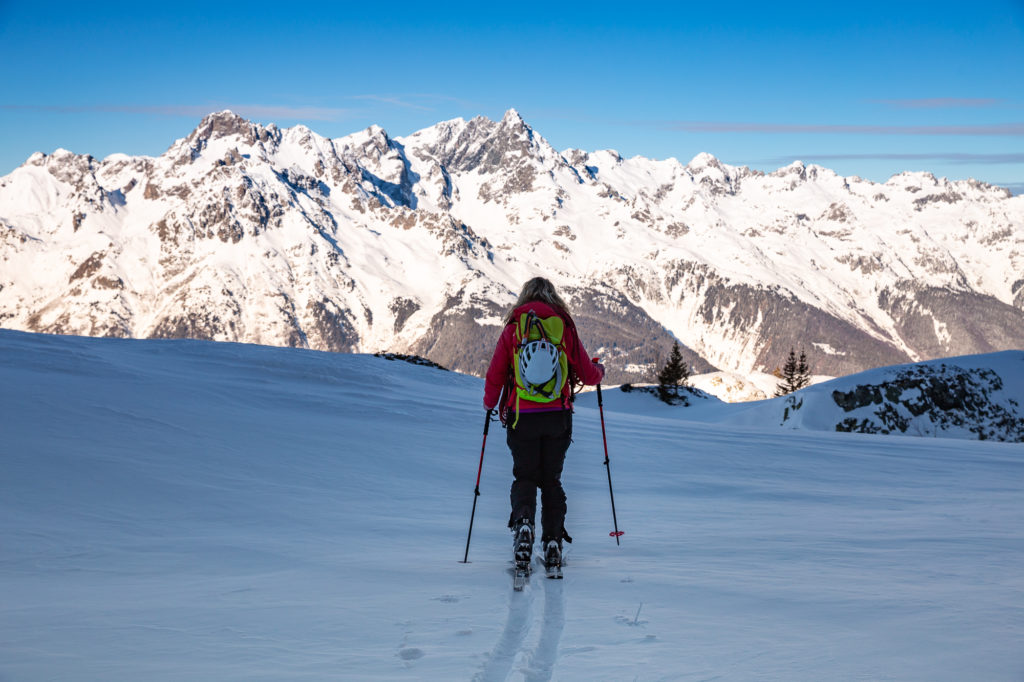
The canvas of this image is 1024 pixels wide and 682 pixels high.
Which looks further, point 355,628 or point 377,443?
point 377,443

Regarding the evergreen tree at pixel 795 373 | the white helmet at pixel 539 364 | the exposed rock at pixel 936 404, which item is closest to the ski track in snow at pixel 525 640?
the white helmet at pixel 539 364

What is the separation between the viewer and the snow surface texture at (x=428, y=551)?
4.54 metres

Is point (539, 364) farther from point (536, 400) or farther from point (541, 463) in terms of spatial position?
point (541, 463)

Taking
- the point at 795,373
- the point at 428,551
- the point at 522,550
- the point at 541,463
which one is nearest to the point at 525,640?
the point at 522,550

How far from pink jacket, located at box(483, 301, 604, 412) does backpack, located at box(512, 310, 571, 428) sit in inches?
2.0

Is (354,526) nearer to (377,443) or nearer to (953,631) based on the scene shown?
(377,443)

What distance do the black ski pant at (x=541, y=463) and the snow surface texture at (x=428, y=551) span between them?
0.54 meters

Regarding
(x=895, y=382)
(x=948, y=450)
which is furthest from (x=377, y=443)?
(x=895, y=382)

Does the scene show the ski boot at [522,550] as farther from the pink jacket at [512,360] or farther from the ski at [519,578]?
the pink jacket at [512,360]

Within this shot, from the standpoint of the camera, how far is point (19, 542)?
268 inches

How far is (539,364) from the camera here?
6770 mm

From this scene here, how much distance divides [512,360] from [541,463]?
3.21ft

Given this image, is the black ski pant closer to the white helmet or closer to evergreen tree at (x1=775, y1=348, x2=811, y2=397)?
the white helmet

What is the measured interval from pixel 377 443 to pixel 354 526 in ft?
14.6
